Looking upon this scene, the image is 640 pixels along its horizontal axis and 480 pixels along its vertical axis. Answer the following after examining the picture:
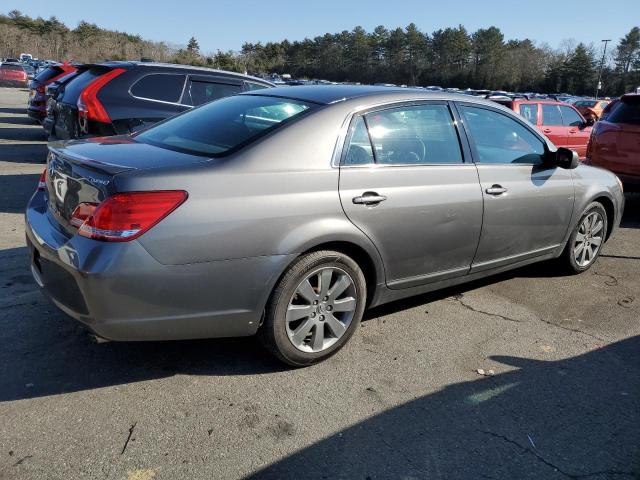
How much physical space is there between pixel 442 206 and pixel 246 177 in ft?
4.85

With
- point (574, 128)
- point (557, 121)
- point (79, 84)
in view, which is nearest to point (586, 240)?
point (79, 84)

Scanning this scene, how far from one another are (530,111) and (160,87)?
7.87m

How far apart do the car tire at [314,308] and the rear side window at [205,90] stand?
5177 millimetres

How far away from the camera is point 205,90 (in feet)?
26.5

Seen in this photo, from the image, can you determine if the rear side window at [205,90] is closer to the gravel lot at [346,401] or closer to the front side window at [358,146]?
the gravel lot at [346,401]

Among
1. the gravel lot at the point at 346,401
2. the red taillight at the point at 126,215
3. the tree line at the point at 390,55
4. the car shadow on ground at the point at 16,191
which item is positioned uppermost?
the tree line at the point at 390,55

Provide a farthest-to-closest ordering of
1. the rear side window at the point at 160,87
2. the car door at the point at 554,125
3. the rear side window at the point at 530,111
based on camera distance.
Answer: the car door at the point at 554,125
the rear side window at the point at 530,111
the rear side window at the point at 160,87

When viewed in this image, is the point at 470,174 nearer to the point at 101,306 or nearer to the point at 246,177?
the point at 246,177

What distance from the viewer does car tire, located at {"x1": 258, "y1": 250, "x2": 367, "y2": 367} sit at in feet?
10.6

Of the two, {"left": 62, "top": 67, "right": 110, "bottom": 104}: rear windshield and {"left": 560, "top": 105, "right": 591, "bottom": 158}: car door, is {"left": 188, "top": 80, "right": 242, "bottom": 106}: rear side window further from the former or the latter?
{"left": 560, "top": 105, "right": 591, "bottom": 158}: car door

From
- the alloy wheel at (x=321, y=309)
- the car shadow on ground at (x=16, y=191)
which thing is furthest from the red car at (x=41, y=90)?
the alloy wheel at (x=321, y=309)

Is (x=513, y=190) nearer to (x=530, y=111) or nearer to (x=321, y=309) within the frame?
(x=321, y=309)

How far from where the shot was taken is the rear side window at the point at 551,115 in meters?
12.3

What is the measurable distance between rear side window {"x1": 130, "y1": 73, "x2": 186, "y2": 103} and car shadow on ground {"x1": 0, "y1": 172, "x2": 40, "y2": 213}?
2.00 meters
